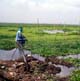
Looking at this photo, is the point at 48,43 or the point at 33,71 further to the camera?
the point at 48,43

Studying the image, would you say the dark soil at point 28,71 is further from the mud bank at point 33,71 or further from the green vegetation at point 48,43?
the green vegetation at point 48,43

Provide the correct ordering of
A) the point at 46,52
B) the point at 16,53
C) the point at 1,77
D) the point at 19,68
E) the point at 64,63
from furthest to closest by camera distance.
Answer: the point at 46,52 → the point at 16,53 → the point at 64,63 → the point at 19,68 → the point at 1,77

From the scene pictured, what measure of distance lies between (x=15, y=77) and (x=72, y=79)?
2596 millimetres

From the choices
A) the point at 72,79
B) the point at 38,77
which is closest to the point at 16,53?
the point at 38,77

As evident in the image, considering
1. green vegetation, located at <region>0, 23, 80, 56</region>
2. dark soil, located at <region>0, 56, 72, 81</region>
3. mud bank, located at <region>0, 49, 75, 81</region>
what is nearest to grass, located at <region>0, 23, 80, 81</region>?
green vegetation, located at <region>0, 23, 80, 56</region>

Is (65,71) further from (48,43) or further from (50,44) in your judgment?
(48,43)

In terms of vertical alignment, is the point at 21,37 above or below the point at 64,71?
above

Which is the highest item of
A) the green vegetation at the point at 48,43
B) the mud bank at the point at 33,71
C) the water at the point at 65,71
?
the mud bank at the point at 33,71

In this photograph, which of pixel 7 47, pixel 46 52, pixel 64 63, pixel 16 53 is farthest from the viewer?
pixel 7 47

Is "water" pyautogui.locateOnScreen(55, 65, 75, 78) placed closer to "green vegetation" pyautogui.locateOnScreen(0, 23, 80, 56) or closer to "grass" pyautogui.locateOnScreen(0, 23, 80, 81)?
"grass" pyautogui.locateOnScreen(0, 23, 80, 81)

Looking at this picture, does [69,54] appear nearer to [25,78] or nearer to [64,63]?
[64,63]

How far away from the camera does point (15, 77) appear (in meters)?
13.6

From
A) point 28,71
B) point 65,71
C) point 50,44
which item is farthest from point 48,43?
point 28,71

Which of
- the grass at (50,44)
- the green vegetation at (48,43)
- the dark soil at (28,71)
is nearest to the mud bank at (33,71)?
the dark soil at (28,71)
